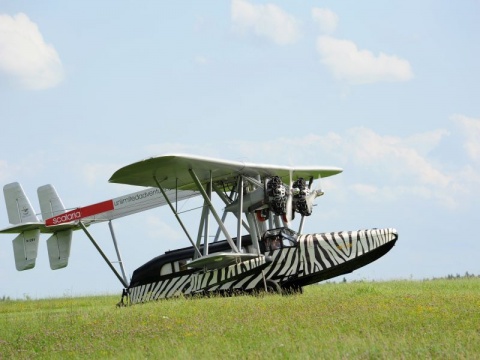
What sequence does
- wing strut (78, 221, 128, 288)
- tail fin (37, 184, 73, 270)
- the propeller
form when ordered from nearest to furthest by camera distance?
Result: the propeller, wing strut (78, 221, 128, 288), tail fin (37, 184, 73, 270)

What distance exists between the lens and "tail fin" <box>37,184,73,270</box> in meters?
26.2

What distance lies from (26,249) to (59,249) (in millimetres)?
1197

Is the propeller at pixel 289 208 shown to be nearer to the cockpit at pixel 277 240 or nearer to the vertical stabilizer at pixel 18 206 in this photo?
the cockpit at pixel 277 240

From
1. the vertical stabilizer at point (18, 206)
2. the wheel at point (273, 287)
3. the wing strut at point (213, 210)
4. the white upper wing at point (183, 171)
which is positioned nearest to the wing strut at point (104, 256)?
the vertical stabilizer at point (18, 206)

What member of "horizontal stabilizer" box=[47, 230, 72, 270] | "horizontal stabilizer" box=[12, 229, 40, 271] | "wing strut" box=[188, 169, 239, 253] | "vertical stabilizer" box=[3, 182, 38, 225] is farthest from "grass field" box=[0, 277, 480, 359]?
"vertical stabilizer" box=[3, 182, 38, 225]

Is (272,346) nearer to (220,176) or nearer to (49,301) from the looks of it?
(220,176)

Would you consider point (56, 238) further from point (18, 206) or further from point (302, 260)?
point (302, 260)

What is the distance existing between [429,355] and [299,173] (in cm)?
1493

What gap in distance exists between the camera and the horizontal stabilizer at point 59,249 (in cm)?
2622

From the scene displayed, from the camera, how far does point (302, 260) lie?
1947cm

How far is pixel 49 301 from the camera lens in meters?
28.5

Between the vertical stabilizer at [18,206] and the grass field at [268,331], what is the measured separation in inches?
424

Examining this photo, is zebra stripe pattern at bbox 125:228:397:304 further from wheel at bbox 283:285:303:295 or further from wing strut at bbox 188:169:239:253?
wing strut at bbox 188:169:239:253

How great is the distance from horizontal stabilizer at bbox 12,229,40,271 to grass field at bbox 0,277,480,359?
10232 mm
